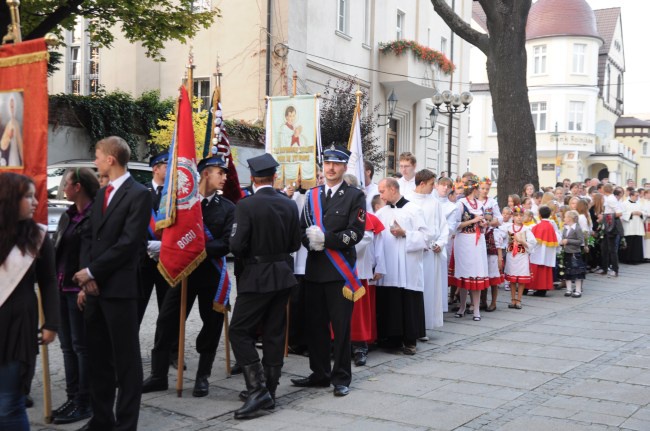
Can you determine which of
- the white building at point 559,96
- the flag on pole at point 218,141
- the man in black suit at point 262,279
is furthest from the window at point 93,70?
the white building at point 559,96

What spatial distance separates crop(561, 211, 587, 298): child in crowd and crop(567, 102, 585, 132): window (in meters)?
44.5

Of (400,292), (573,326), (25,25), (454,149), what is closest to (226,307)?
(400,292)

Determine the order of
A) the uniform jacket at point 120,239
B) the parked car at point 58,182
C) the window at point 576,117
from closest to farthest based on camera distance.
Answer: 1. the uniform jacket at point 120,239
2. the parked car at point 58,182
3. the window at point 576,117

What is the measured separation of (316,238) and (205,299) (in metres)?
1.11

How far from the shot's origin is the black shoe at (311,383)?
22.3ft

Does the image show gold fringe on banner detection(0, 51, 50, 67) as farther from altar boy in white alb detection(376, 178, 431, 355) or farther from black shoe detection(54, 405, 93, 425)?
altar boy in white alb detection(376, 178, 431, 355)

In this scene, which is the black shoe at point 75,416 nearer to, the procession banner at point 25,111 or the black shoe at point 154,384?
the black shoe at point 154,384

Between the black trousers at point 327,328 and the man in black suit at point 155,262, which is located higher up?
the man in black suit at point 155,262

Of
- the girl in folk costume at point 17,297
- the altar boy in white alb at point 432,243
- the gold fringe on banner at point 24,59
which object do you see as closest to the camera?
the girl in folk costume at point 17,297

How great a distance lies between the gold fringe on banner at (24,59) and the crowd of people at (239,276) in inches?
33.9

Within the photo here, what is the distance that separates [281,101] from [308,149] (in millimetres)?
822

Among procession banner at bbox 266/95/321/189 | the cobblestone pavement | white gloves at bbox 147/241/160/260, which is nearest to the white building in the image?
the cobblestone pavement

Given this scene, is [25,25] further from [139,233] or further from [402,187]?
[139,233]

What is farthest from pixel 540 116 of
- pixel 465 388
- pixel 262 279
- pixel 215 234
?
pixel 262 279
